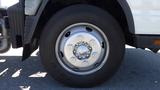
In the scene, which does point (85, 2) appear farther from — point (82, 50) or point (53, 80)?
point (53, 80)

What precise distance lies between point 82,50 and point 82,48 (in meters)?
0.02

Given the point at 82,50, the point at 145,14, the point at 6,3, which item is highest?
the point at 6,3

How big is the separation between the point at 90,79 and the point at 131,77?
81 cm

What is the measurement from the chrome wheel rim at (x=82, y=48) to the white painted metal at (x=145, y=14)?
44 cm

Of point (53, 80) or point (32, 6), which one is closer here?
point (32, 6)

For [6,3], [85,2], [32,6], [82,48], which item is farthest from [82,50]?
[6,3]

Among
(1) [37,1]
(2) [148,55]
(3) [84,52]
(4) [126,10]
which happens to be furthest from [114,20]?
(2) [148,55]

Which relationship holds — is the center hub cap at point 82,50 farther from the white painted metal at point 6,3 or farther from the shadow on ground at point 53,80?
the white painted metal at point 6,3

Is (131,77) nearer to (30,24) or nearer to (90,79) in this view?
(90,79)

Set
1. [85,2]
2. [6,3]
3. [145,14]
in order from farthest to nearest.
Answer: [6,3], [85,2], [145,14]

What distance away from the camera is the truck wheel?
445 cm

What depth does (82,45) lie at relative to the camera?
454cm

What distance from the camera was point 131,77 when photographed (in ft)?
→ 16.8

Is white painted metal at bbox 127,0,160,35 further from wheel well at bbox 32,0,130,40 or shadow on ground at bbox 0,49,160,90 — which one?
→ shadow on ground at bbox 0,49,160,90
